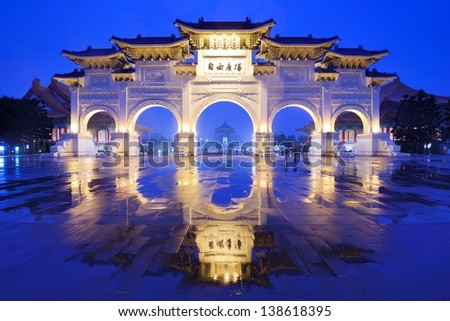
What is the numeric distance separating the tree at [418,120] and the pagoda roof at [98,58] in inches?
1134

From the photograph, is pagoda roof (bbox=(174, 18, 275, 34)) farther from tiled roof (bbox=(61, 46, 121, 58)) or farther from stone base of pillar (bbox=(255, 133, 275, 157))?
stone base of pillar (bbox=(255, 133, 275, 157))

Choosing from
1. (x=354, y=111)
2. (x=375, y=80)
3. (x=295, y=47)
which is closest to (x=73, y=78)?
(x=295, y=47)

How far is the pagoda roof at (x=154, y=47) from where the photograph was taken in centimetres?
2628

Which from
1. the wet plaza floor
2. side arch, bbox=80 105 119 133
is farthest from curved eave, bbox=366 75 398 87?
the wet plaza floor

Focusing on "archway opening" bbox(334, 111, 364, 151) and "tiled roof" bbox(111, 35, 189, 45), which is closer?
"tiled roof" bbox(111, 35, 189, 45)

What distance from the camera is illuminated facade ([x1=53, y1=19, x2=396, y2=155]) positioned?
26.8m

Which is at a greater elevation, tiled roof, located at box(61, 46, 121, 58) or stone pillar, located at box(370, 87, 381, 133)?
tiled roof, located at box(61, 46, 121, 58)

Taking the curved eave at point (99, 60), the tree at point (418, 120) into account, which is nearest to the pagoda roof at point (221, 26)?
the curved eave at point (99, 60)

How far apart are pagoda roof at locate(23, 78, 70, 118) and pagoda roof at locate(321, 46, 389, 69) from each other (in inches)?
1206

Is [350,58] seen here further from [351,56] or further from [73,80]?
[73,80]

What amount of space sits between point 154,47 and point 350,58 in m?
17.4

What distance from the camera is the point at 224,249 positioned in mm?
3359

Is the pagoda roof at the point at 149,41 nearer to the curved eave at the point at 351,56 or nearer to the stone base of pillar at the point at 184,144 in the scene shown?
the stone base of pillar at the point at 184,144

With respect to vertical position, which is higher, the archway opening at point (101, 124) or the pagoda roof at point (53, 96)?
the pagoda roof at point (53, 96)
